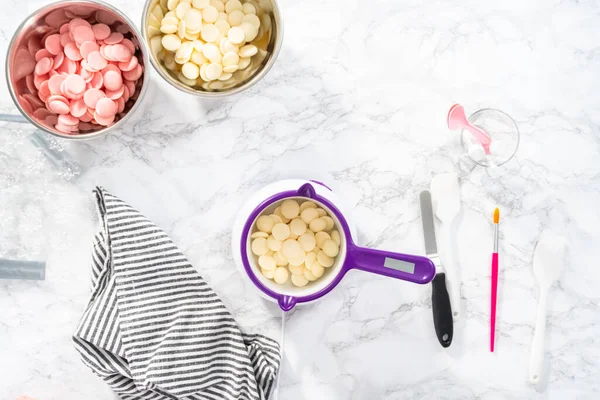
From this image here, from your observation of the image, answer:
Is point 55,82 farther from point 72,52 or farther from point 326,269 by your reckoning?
point 326,269

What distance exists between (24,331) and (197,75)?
1.55 ft

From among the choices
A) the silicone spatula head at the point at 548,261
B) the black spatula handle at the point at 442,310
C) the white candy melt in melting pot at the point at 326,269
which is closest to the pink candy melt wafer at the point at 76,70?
the white candy melt in melting pot at the point at 326,269

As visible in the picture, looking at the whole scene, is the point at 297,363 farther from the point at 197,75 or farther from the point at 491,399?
the point at 197,75

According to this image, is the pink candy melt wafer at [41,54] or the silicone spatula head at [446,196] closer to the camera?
the pink candy melt wafer at [41,54]

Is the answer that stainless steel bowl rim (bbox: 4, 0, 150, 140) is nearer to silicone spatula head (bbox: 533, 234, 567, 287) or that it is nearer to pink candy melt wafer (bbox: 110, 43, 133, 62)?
pink candy melt wafer (bbox: 110, 43, 133, 62)

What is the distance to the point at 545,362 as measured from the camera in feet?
3.23

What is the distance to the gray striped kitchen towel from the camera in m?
0.86

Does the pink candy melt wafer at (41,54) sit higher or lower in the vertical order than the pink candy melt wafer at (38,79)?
higher

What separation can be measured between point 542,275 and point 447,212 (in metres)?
0.18

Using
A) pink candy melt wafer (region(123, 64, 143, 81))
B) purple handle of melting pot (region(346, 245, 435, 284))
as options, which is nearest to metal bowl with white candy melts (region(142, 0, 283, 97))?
pink candy melt wafer (region(123, 64, 143, 81))

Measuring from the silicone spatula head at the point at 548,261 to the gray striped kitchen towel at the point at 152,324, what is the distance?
1.54ft

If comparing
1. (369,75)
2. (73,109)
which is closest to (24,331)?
(73,109)

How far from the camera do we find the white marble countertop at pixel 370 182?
0.94 metres

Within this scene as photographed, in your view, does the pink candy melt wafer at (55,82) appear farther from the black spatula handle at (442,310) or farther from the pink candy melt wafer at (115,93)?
the black spatula handle at (442,310)
